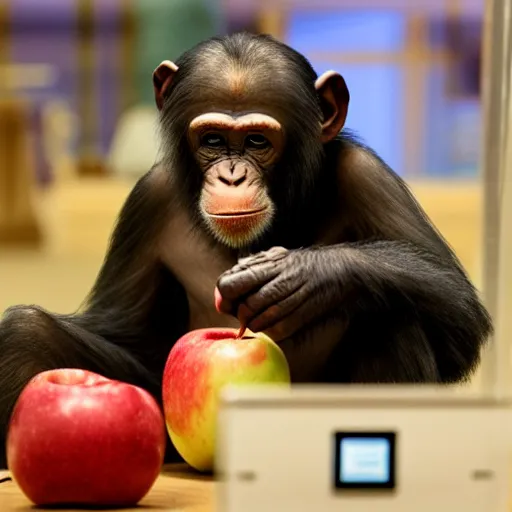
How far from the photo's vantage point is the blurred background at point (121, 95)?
429 cm

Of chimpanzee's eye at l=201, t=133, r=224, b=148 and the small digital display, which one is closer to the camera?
the small digital display

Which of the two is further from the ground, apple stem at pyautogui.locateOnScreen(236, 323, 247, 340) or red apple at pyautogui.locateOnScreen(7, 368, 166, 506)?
apple stem at pyautogui.locateOnScreen(236, 323, 247, 340)

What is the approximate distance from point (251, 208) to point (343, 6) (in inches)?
159

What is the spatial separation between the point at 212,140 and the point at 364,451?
44 cm

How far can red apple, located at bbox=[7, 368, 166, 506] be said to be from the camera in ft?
3.20

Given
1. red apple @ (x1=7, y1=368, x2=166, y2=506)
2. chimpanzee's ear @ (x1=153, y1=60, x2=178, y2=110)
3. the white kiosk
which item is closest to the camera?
the white kiosk

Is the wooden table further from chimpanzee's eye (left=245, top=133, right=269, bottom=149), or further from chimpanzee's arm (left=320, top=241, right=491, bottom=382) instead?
chimpanzee's eye (left=245, top=133, right=269, bottom=149)

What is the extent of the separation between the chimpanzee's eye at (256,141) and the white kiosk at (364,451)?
1.32 feet

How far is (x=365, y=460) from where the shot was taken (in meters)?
0.82

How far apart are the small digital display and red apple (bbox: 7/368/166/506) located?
0.23 metres

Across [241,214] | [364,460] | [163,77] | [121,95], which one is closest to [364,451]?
[364,460]

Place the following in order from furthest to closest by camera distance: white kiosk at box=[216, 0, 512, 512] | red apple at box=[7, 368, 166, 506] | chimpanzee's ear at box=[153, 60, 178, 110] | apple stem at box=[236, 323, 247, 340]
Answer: chimpanzee's ear at box=[153, 60, 178, 110]
apple stem at box=[236, 323, 247, 340]
red apple at box=[7, 368, 166, 506]
white kiosk at box=[216, 0, 512, 512]

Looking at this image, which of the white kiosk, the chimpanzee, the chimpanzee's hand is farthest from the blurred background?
the white kiosk

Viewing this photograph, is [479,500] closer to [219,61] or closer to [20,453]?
[20,453]
